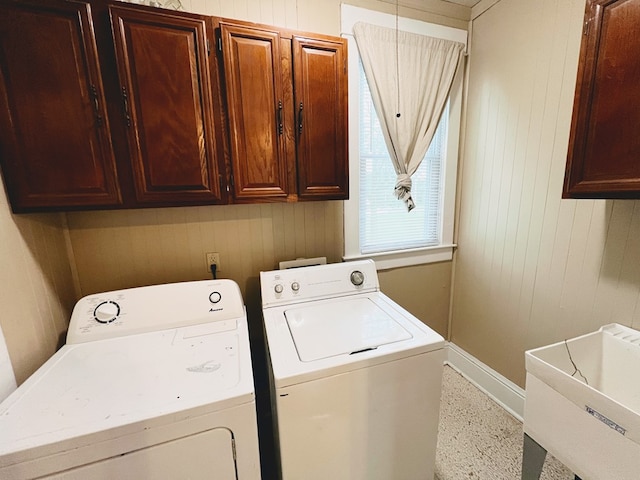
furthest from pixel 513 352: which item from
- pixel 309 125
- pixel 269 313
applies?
pixel 309 125

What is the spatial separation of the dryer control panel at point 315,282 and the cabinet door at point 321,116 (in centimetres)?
43

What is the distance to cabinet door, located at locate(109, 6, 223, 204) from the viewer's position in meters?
1.12

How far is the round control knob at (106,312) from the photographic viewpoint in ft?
4.05

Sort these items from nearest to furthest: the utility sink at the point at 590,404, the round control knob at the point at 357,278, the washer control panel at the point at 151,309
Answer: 1. the utility sink at the point at 590,404
2. the washer control panel at the point at 151,309
3. the round control knob at the point at 357,278

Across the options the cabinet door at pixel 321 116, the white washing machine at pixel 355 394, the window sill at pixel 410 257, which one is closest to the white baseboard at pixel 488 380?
the window sill at pixel 410 257

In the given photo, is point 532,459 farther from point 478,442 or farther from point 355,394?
point 355,394

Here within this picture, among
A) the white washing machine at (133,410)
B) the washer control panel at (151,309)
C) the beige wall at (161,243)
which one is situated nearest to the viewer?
the white washing machine at (133,410)

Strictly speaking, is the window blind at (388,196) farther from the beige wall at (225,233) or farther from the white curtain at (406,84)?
the beige wall at (225,233)

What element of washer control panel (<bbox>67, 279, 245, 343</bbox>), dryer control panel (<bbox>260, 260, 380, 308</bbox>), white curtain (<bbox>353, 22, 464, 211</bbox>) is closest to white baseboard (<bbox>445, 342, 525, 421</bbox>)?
dryer control panel (<bbox>260, 260, 380, 308</bbox>)

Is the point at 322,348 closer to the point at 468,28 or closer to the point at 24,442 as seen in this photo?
the point at 24,442

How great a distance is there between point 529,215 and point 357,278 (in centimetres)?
113

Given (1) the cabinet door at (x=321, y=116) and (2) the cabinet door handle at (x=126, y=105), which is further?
(1) the cabinet door at (x=321, y=116)

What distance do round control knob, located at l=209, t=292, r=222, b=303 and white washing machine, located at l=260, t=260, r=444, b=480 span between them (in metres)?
0.27

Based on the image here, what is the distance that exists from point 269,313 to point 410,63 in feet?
5.91
